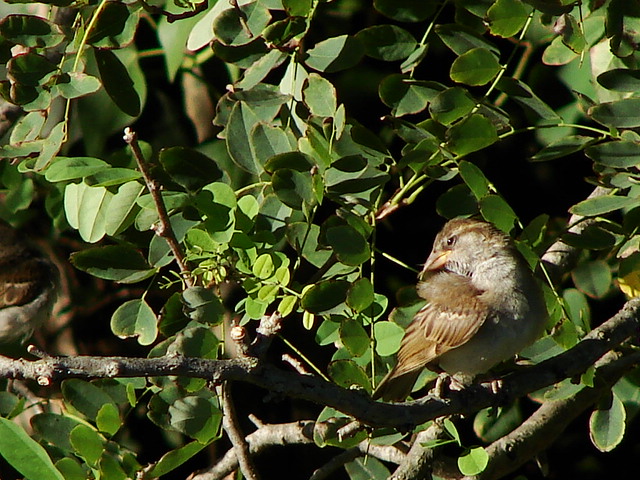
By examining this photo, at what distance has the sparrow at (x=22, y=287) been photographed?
456 cm

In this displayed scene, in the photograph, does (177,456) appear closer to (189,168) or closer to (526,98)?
(189,168)

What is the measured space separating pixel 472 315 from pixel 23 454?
5.22ft

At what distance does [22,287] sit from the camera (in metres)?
4.91

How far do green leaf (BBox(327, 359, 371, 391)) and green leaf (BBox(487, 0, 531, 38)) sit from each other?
870mm

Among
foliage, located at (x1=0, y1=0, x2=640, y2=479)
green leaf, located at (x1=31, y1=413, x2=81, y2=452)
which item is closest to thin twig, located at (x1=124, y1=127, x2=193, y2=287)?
foliage, located at (x1=0, y1=0, x2=640, y2=479)

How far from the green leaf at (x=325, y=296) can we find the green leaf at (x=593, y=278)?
112 cm

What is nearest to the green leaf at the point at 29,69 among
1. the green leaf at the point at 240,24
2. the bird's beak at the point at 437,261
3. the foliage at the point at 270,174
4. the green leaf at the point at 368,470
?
the foliage at the point at 270,174

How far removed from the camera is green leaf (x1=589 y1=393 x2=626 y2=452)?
277cm

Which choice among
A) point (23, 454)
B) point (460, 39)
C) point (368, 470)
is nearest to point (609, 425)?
point (368, 470)

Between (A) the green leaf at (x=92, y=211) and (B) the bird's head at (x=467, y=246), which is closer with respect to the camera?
(A) the green leaf at (x=92, y=211)

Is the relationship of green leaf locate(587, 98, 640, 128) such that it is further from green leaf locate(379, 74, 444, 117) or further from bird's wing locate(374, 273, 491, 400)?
bird's wing locate(374, 273, 491, 400)

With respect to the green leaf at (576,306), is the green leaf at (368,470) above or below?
below

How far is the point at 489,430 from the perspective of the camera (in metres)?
3.36

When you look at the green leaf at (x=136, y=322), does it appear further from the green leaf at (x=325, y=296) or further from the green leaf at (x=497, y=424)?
the green leaf at (x=497, y=424)
